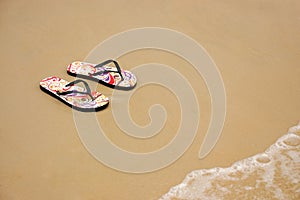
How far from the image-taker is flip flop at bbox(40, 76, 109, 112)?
2306 mm

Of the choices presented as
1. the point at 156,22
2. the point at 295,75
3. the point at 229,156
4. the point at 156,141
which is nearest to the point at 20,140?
the point at 156,141

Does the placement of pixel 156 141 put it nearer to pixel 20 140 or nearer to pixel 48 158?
pixel 48 158

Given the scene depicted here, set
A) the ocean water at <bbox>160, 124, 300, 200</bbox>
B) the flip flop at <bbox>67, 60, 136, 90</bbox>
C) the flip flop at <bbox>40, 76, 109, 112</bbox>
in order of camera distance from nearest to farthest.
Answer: the ocean water at <bbox>160, 124, 300, 200</bbox>, the flip flop at <bbox>40, 76, 109, 112</bbox>, the flip flop at <bbox>67, 60, 136, 90</bbox>

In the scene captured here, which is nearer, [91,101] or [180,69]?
[91,101]

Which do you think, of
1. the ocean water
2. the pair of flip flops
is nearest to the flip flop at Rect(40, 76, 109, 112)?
the pair of flip flops

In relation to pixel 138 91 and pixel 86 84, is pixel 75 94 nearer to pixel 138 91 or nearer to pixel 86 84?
pixel 86 84

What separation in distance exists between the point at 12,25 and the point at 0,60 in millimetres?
416

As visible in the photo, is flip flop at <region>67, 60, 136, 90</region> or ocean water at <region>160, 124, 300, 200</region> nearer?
ocean water at <region>160, 124, 300, 200</region>

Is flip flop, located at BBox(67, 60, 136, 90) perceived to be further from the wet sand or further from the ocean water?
the ocean water

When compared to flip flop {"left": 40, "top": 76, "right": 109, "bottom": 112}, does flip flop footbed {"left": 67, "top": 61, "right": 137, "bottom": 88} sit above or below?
above

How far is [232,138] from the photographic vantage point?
2.20 m

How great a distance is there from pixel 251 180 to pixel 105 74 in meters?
1.11

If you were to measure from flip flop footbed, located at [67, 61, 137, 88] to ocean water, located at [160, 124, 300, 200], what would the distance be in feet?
2.49

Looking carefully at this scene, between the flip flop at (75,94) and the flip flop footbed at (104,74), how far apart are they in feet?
0.30
